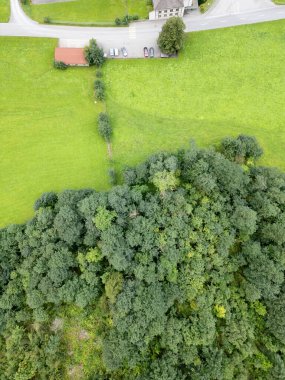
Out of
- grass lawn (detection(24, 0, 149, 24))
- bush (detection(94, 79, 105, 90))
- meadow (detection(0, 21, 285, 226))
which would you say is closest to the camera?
meadow (detection(0, 21, 285, 226))

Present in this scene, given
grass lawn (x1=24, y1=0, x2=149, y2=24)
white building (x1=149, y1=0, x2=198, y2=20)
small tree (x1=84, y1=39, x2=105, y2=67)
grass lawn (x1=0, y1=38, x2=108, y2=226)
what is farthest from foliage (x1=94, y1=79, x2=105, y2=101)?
white building (x1=149, y1=0, x2=198, y2=20)

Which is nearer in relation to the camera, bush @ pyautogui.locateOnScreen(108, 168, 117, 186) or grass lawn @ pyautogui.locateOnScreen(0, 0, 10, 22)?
bush @ pyautogui.locateOnScreen(108, 168, 117, 186)

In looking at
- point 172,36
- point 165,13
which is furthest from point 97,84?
point 165,13

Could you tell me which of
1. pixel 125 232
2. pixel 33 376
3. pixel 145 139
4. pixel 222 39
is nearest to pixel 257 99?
pixel 222 39

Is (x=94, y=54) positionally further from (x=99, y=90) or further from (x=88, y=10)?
(x=88, y=10)

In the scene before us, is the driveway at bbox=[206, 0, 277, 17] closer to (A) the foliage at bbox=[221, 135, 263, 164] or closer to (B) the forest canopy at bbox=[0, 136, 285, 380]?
(A) the foliage at bbox=[221, 135, 263, 164]

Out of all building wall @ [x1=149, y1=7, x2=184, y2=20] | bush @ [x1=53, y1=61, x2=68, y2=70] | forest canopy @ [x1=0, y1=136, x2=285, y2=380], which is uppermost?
building wall @ [x1=149, y1=7, x2=184, y2=20]

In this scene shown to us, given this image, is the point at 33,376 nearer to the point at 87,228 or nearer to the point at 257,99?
the point at 87,228
